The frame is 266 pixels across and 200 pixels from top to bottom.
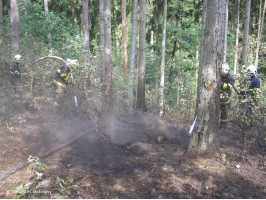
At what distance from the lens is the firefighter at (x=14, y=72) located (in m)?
9.88

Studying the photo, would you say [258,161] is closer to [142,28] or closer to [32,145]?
[32,145]

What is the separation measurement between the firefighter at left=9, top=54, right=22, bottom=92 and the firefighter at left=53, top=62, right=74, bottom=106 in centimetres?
211

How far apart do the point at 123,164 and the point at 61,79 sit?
520cm

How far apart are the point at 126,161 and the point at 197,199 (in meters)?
Answer: 1.95

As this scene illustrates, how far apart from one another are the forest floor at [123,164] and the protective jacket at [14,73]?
327 centimetres

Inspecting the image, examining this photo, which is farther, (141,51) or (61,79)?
(141,51)

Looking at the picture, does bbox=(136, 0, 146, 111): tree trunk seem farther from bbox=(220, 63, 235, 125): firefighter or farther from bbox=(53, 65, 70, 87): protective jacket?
bbox=(220, 63, 235, 125): firefighter

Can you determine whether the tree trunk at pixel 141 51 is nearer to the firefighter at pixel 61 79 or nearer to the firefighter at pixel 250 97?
the firefighter at pixel 61 79

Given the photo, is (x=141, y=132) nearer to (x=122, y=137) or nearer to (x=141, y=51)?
(x=122, y=137)

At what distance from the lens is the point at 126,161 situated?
5133mm

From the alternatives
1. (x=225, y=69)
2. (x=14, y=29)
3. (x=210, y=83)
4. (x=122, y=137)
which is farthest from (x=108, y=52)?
(x=210, y=83)

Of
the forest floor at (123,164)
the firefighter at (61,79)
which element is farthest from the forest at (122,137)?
the firefighter at (61,79)

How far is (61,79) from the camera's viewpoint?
29.4ft

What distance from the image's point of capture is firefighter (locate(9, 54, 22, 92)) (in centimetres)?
988
